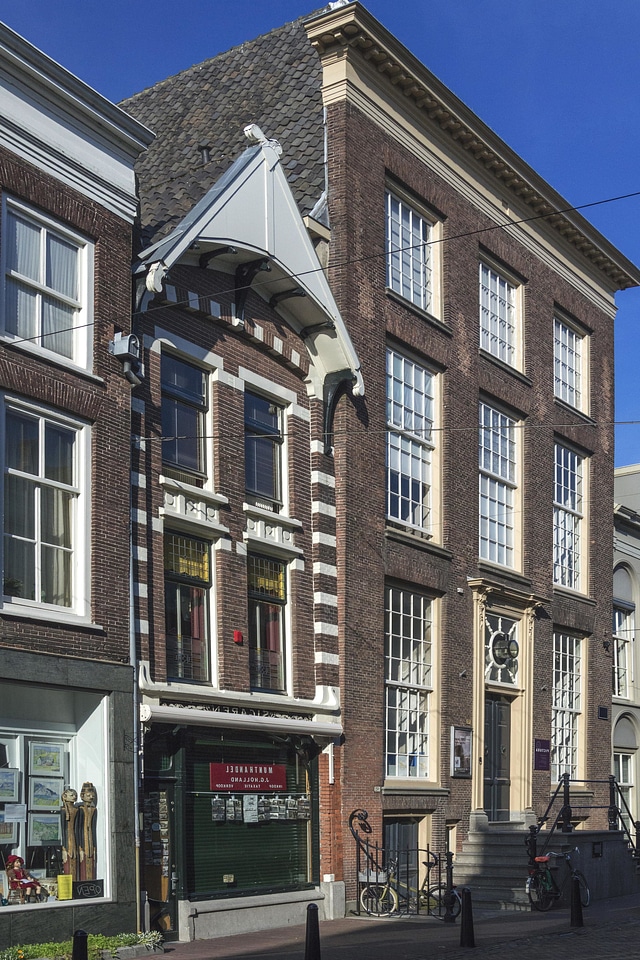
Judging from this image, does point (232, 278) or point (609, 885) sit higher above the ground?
point (232, 278)

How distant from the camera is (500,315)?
30.1 meters

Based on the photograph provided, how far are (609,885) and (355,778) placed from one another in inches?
279

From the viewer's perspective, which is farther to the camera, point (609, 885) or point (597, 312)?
point (597, 312)

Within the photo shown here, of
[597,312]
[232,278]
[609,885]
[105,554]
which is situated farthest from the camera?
[597,312]

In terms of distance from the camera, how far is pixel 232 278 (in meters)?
21.6

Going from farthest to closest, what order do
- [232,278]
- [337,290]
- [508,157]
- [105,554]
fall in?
[508,157], [337,290], [232,278], [105,554]

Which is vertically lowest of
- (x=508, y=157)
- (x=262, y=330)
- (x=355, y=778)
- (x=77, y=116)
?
(x=355, y=778)

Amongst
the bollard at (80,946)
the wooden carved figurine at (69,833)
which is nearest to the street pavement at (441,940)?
the wooden carved figurine at (69,833)

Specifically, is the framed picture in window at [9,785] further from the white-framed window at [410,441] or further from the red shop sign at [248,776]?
the white-framed window at [410,441]

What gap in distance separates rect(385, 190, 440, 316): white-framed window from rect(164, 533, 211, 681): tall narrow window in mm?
8126

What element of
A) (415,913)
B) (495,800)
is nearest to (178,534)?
(415,913)

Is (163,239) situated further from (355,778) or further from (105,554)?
(355,778)

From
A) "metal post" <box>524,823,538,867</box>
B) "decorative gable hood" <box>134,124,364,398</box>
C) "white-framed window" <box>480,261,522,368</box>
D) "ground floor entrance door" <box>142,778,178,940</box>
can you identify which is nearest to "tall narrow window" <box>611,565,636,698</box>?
"white-framed window" <box>480,261,522,368</box>

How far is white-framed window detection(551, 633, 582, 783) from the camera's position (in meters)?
30.7
